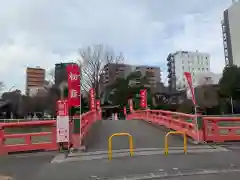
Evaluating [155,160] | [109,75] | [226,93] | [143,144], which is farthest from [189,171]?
[109,75]

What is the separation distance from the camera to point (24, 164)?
7727 millimetres

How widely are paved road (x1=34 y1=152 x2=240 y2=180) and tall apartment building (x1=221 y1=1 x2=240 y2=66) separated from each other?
7160 cm

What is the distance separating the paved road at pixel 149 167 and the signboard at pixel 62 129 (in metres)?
2.27

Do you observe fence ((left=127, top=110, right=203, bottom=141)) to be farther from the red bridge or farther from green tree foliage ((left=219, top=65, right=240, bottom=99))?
green tree foliage ((left=219, top=65, right=240, bottom=99))

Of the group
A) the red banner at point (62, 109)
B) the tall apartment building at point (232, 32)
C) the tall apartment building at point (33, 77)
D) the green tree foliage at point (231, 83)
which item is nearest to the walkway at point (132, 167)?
the red banner at point (62, 109)

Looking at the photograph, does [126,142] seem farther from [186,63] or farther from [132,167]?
[186,63]

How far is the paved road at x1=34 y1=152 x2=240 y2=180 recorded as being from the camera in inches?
241

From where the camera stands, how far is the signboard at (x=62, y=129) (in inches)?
381

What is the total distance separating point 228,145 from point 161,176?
5467 mm

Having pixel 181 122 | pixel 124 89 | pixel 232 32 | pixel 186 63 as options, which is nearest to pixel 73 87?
pixel 181 122

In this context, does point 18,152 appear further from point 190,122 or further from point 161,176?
point 190,122

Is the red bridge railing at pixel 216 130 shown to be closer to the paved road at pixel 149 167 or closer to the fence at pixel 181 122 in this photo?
the fence at pixel 181 122

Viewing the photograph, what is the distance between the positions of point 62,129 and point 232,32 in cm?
7744

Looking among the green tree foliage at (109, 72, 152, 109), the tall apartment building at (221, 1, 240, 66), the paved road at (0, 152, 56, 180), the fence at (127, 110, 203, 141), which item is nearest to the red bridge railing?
the fence at (127, 110, 203, 141)
